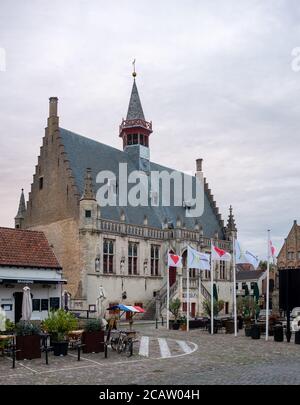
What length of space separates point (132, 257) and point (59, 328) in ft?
85.0

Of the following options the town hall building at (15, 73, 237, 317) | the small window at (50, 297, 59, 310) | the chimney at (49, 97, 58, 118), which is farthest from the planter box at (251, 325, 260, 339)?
the chimney at (49, 97, 58, 118)

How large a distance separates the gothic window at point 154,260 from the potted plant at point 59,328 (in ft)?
91.3

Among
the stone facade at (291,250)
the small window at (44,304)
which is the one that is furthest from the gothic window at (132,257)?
the stone facade at (291,250)

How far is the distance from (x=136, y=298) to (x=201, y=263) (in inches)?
557

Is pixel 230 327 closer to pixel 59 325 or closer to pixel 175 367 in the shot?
pixel 59 325

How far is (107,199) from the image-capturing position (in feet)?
150

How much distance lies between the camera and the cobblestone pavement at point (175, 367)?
48.1ft

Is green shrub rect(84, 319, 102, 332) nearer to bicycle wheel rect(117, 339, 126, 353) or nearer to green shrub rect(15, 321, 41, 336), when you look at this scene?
bicycle wheel rect(117, 339, 126, 353)

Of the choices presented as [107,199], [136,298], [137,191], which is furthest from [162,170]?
[136,298]

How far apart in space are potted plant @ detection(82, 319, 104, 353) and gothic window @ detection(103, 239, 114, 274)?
2240 centimetres

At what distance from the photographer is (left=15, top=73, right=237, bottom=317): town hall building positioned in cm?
4250

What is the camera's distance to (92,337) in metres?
21.0

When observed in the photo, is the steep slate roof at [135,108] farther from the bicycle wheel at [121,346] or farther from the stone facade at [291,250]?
the bicycle wheel at [121,346]
